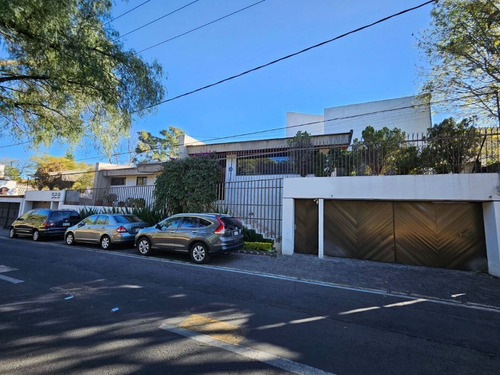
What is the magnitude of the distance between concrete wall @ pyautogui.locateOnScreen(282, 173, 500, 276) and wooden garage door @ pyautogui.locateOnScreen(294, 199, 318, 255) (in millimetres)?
310

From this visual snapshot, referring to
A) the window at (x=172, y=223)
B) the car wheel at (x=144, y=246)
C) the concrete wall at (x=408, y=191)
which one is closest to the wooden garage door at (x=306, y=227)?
the concrete wall at (x=408, y=191)

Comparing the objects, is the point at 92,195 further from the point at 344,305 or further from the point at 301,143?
the point at 344,305

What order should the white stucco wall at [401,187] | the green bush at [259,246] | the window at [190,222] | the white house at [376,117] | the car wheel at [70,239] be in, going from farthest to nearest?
the white house at [376,117] → the car wheel at [70,239] → the green bush at [259,246] → the window at [190,222] → the white stucco wall at [401,187]

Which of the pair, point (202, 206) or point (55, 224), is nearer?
point (202, 206)

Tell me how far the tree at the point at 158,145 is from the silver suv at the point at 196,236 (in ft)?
77.1

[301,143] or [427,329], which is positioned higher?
[301,143]

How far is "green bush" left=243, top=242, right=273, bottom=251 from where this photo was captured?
10.3 m

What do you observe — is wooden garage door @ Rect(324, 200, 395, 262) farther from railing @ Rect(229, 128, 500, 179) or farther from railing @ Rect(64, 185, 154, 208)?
railing @ Rect(64, 185, 154, 208)

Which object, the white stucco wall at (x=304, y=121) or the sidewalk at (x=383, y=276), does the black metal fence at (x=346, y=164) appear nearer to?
the sidewalk at (x=383, y=276)

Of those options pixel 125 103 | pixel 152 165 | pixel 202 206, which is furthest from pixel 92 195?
pixel 125 103

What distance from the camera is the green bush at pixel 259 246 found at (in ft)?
33.7

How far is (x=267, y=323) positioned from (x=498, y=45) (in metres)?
11.4

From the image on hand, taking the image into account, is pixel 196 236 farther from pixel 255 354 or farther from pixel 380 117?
pixel 380 117

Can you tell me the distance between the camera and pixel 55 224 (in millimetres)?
13453
